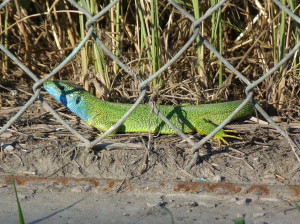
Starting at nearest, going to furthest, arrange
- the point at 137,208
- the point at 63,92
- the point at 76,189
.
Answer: the point at 137,208 < the point at 76,189 < the point at 63,92

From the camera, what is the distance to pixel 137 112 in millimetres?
4355

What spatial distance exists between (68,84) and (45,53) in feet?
3.32

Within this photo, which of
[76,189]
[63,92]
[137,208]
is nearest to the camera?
[137,208]

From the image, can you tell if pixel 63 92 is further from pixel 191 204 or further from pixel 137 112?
pixel 191 204

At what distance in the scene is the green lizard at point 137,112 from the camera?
419 cm

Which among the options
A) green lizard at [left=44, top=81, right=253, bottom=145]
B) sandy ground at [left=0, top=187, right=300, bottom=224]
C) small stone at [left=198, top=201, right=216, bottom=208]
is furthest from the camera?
green lizard at [left=44, top=81, right=253, bottom=145]

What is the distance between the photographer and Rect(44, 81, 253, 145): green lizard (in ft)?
13.8

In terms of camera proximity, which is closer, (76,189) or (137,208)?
(137,208)

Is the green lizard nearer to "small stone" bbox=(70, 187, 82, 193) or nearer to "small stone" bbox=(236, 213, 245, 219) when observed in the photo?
"small stone" bbox=(70, 187, 82, 193)

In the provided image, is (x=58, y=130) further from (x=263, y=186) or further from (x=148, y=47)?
(x=263, y=186)

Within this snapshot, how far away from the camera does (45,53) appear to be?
5.24 m

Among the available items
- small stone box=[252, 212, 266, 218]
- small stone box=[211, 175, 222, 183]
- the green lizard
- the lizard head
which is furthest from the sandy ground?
the lizard head

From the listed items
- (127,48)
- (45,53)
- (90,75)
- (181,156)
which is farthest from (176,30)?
(181,156)

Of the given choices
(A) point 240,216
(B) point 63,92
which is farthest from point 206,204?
(B) point 63,92
